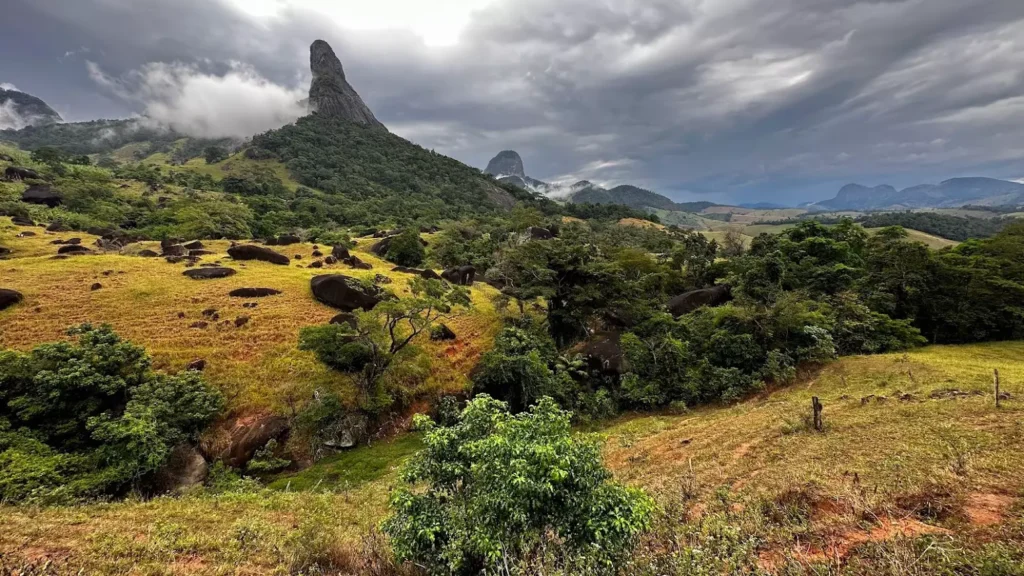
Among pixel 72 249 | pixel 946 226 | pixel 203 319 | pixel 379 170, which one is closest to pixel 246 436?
pixel 203 319

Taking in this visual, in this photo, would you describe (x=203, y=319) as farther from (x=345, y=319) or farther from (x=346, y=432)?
(x=346, y=432)

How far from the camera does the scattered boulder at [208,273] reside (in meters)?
33.2

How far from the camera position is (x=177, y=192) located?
293 feet

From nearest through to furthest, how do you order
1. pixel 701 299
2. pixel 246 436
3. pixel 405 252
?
pixel 246 436, pixel 701 299, pixel 405 252

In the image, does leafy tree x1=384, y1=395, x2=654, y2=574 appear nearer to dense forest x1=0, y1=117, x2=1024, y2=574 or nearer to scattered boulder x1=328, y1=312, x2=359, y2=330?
dense forest x1=0, y1=117, x2=1024, y2=574

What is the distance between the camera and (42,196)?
61.3 m

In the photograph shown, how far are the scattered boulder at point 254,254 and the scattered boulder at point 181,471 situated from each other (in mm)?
27205

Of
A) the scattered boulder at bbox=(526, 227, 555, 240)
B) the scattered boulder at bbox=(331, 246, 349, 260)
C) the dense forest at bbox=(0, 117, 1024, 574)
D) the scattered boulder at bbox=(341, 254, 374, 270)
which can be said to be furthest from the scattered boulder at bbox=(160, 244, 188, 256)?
the scattered boulder at bbox=(526, 227, 555, 240)

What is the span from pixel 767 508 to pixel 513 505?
23.3ft

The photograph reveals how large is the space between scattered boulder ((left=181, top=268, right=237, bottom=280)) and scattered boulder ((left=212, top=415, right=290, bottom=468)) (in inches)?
739

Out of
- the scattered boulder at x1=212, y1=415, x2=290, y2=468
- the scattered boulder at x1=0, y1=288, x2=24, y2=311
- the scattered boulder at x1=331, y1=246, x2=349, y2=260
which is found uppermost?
the scattered boulder at x1=331, y1=246, x2=349, y2=260

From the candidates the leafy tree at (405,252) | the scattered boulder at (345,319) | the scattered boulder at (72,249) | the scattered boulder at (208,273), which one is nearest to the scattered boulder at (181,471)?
the scattered boulder at (345,319)

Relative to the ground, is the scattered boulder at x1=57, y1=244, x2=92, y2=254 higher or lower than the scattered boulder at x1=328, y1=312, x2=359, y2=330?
higher

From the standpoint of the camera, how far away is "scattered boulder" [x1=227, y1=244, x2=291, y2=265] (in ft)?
135
